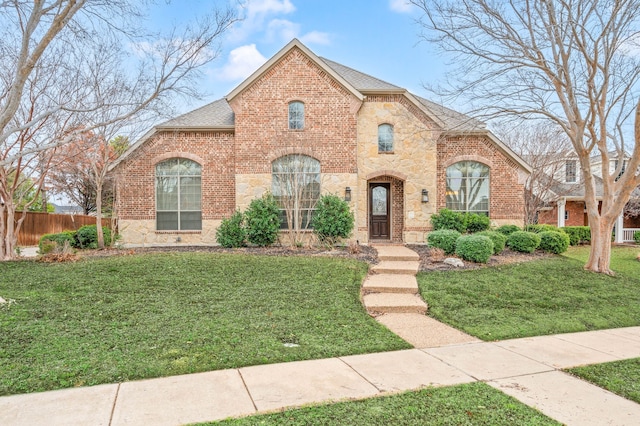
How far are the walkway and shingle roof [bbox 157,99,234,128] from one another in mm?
11342

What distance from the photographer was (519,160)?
14836 mm

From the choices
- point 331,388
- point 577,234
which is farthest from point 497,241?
point 577,234

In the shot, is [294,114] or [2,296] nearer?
[2,296]

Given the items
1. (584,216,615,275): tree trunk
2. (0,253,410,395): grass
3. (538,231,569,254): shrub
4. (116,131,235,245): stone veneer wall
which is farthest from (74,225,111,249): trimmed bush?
(584,216,615,275): tree trunk

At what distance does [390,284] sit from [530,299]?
2.68 m

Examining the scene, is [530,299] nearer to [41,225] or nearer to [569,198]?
[569,198]

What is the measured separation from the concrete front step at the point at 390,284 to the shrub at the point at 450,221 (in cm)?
587

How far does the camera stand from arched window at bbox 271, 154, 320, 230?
12711 mm

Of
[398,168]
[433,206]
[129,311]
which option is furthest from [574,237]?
[129,311]

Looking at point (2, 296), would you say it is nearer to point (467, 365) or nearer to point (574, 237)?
point (467, 365)

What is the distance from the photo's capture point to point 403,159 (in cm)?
1413

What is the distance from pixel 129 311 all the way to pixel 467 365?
4.86 meters

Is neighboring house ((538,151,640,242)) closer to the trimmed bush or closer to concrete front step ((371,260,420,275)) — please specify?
concrete front step ((371,260,420,275))

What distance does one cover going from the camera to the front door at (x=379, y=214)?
15047 mm
